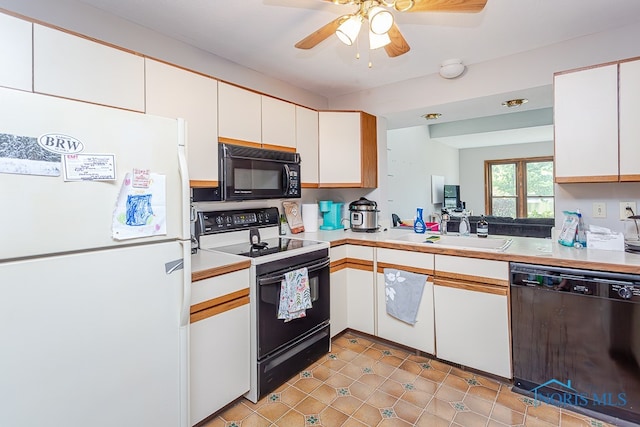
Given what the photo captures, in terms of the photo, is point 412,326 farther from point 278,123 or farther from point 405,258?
point 278,123

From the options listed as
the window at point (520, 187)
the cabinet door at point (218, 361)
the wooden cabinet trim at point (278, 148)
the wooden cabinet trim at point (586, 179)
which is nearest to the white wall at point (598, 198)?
the wooden cabinet trim at point (586, 179)

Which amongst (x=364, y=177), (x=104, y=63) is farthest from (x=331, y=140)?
(x=104, y=63)

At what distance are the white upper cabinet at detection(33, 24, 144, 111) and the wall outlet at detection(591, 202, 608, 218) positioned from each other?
2.95m

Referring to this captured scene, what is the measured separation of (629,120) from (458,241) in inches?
50.7

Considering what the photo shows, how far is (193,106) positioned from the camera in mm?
2021

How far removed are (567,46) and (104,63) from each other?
294 cm

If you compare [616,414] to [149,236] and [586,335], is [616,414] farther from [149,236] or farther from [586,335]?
[149,236]

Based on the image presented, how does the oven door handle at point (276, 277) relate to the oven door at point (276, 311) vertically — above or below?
above

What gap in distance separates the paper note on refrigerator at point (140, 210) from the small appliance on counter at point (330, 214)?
Result: 6.60ft

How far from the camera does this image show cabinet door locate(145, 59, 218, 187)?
6.07ft

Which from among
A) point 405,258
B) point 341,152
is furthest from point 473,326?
point 341,152

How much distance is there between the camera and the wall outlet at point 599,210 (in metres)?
2.24

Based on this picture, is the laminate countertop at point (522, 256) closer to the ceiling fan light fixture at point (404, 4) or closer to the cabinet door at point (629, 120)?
the cabinet door at point (629, 120)

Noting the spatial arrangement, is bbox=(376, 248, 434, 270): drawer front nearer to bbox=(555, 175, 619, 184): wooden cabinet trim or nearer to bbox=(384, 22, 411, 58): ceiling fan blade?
bbox=(555, 175, 619, 184): wooden cabinet trim
